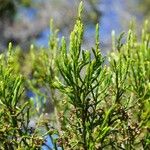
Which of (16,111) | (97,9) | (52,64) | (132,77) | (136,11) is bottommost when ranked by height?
(16,111)

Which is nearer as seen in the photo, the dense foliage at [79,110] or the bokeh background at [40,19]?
the dense foliage at [79,110]

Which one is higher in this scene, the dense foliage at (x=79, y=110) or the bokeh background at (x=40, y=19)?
the bokeh background at (x=40, y=19)

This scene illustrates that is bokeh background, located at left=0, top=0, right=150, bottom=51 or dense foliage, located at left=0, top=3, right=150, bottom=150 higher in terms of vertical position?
bokeh background, located at left=0, top=0, right=150, bottom=51

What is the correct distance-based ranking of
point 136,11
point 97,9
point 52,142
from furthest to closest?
1. point 136,11
2. point 97,9
3. point 52,142

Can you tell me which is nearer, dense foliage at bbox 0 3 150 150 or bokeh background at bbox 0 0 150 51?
dense foliage at bbox 0 3 150 150

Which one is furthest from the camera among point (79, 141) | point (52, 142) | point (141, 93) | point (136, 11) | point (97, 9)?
point (136, 11)

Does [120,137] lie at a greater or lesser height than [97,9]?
lesser

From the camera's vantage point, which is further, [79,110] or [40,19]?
[40,19]

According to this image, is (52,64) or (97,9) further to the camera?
(97,9)

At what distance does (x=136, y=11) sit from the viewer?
2820 cm

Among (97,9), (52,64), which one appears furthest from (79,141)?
(97,9)

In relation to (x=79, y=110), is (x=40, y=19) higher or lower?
higher

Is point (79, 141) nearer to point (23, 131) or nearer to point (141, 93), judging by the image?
point (23, 131)

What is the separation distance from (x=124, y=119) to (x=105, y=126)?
15cm
